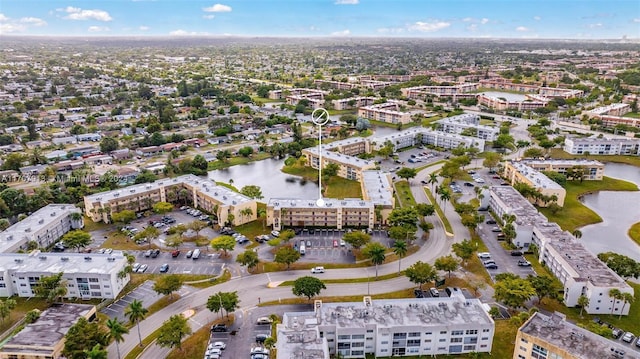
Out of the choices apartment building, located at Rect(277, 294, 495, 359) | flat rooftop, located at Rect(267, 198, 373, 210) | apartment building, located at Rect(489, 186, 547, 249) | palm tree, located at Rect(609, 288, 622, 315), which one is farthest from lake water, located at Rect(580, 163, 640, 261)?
flat rooftop, located at Rect(267, 198, 373, 210)

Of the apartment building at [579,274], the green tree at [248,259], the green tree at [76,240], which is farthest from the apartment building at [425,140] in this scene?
the green tree at [76,240]

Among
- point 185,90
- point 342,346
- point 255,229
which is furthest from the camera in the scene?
point 185,90

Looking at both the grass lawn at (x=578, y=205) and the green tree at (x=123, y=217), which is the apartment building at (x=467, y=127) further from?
the green tree at (x=123, y=217)

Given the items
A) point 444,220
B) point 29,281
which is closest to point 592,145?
point 444,220

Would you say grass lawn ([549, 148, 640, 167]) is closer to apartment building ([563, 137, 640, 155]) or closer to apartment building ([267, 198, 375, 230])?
apartment building ([563, 137, 640, 155])

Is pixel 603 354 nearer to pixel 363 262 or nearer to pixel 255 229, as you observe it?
pixel 363 262

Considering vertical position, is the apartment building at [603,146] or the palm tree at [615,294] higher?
the apartment building at [603,146]
